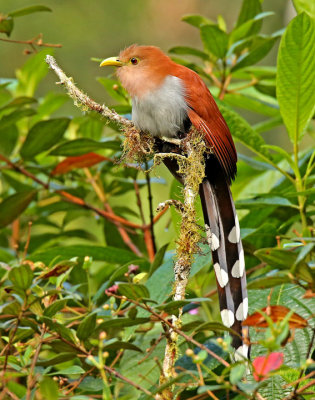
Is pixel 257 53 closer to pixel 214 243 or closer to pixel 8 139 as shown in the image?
pixel 214 243

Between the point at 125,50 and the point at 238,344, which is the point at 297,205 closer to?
the point at 238,344

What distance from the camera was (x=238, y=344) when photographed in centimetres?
164

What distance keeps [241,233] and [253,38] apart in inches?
38.0

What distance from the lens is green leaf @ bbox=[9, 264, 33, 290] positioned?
1.40m

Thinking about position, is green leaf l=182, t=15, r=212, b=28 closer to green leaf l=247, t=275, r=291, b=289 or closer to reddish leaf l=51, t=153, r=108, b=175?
reddish leaf l=51, t=153, r=108, b=175

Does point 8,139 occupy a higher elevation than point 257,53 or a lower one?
lower

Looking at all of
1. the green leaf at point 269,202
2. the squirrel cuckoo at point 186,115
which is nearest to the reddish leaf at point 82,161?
the squirrel cuckoo at point 186,115

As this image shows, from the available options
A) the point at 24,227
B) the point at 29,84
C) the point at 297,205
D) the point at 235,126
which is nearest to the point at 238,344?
the point at 297,205

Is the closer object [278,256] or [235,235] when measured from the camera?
[278,256]

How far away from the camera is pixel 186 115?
218 cm

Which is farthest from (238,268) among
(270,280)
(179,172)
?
(270,280)

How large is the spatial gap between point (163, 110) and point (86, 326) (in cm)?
94

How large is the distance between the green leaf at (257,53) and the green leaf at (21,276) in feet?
4.64

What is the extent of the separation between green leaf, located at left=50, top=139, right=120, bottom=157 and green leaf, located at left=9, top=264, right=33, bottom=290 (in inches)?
38.0
